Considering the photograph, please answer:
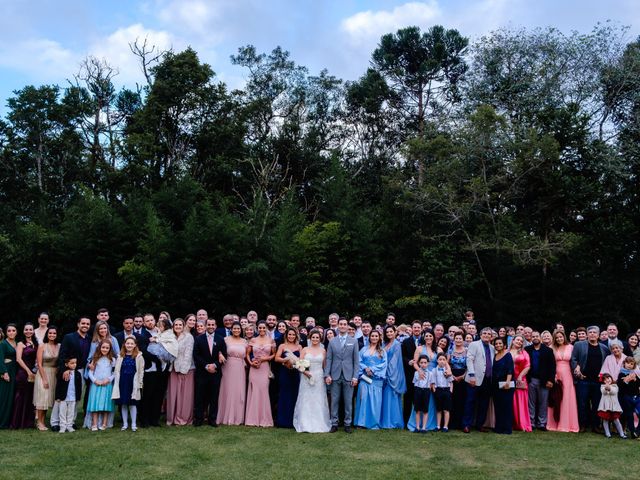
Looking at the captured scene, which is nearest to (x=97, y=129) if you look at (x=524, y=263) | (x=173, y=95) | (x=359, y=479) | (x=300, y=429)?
(x=173, y=95)

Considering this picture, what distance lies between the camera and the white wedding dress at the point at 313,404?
423 inches

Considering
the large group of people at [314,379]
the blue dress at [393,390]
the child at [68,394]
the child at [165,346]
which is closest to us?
the child at [68,394]

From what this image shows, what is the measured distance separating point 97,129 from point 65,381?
25.6 metres

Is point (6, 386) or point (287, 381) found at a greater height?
point (287, 381)

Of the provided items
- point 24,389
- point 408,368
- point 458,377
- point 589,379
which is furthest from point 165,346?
point 589,379

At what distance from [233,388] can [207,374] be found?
528 millimetres

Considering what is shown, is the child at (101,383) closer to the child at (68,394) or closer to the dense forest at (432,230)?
the child at (68,394)

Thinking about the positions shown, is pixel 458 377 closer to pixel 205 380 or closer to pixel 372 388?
pixel 372 388

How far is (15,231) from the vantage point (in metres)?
26.7

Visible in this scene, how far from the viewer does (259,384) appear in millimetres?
11250

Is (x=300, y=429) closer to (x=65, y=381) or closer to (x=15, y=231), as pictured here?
(x=65, y=381)

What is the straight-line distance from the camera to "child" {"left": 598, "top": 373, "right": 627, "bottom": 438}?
423 inches

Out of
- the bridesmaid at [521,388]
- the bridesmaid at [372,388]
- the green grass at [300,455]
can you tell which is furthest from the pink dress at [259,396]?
the bridesmaid at [521,388]

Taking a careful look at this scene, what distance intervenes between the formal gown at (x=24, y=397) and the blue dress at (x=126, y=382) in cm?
153
